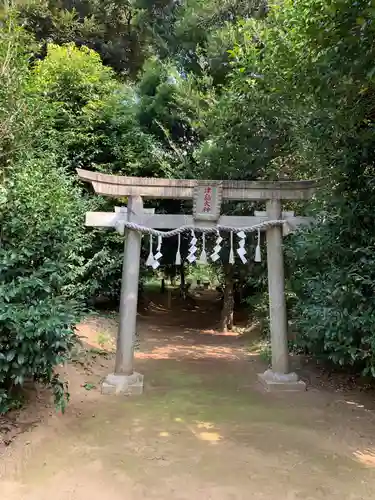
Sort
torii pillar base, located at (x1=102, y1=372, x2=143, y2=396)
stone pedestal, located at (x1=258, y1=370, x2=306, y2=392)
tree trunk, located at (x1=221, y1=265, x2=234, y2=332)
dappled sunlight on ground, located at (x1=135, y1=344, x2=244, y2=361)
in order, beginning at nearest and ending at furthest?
torii pillar base, located at (x1=102, y1=372, x2=143, y2=396) < stone pedestal, located at (x1=258, y1=370, x2=306, y2=392) < dappled sunlight on ground, located at (x1=135, y1=344, x2=244, y2=361) < tree trunk, located at (x1=221, y1=265, x2=234, y2=332)

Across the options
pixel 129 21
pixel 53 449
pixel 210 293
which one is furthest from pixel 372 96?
pixel 210 293

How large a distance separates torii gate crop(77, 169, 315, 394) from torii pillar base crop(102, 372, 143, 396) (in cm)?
1

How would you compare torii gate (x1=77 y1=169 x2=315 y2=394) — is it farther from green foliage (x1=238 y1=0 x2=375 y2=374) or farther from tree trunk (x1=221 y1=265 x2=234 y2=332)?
tree trunk (x1=221 y1=265 x2=234 y2=332)

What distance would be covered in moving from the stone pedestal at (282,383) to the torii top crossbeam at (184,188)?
2682mm

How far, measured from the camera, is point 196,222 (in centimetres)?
602

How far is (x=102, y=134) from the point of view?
33.3ft

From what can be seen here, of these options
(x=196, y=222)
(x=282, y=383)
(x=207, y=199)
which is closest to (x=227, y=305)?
(x=282, y=383)

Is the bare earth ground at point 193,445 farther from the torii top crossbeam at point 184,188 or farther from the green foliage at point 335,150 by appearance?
the torii top crossbeam at point 184,188

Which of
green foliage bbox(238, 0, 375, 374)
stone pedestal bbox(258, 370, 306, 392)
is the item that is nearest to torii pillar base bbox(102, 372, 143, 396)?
stone pedestal bbox(258, 370, 306, 392)

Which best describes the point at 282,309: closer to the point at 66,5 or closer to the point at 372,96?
the point at 372,96

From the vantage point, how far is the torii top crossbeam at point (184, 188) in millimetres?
5719

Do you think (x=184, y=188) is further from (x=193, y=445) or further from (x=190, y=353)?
(x=190, y=353)

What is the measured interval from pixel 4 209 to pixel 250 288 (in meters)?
8.90

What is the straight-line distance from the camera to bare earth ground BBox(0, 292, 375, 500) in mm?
3084
